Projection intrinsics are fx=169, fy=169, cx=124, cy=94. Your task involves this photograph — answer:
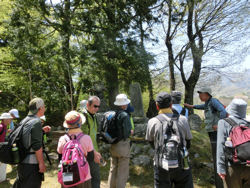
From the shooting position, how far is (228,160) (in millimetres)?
2109

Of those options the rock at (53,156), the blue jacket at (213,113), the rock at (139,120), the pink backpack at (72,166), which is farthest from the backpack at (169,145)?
the rock at (53,156)

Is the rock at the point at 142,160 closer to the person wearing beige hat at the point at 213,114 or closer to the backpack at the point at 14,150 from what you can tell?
the person wearing beige hat at the point at 213,114

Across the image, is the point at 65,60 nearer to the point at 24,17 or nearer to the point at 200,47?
the point at 24,17

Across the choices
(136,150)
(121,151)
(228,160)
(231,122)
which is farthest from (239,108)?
(136,150)

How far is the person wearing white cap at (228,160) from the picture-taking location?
2.04 meters

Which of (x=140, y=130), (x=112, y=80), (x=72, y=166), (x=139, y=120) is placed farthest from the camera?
(x=112, y=80)

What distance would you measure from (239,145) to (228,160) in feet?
0.95

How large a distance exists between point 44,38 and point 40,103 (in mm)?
5269

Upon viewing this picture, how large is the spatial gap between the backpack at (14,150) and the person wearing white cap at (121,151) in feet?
4.80

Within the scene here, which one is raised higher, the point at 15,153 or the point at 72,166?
the point at 15,153

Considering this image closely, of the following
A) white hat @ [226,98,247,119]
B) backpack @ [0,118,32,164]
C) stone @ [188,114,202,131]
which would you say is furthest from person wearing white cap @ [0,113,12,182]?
stone @ [188,114,202,131]

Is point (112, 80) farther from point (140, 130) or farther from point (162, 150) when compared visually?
point (162, 150)

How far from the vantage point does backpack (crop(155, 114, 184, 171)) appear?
1.92 m

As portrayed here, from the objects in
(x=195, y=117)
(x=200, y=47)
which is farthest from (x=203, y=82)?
(x=195, y=117)
